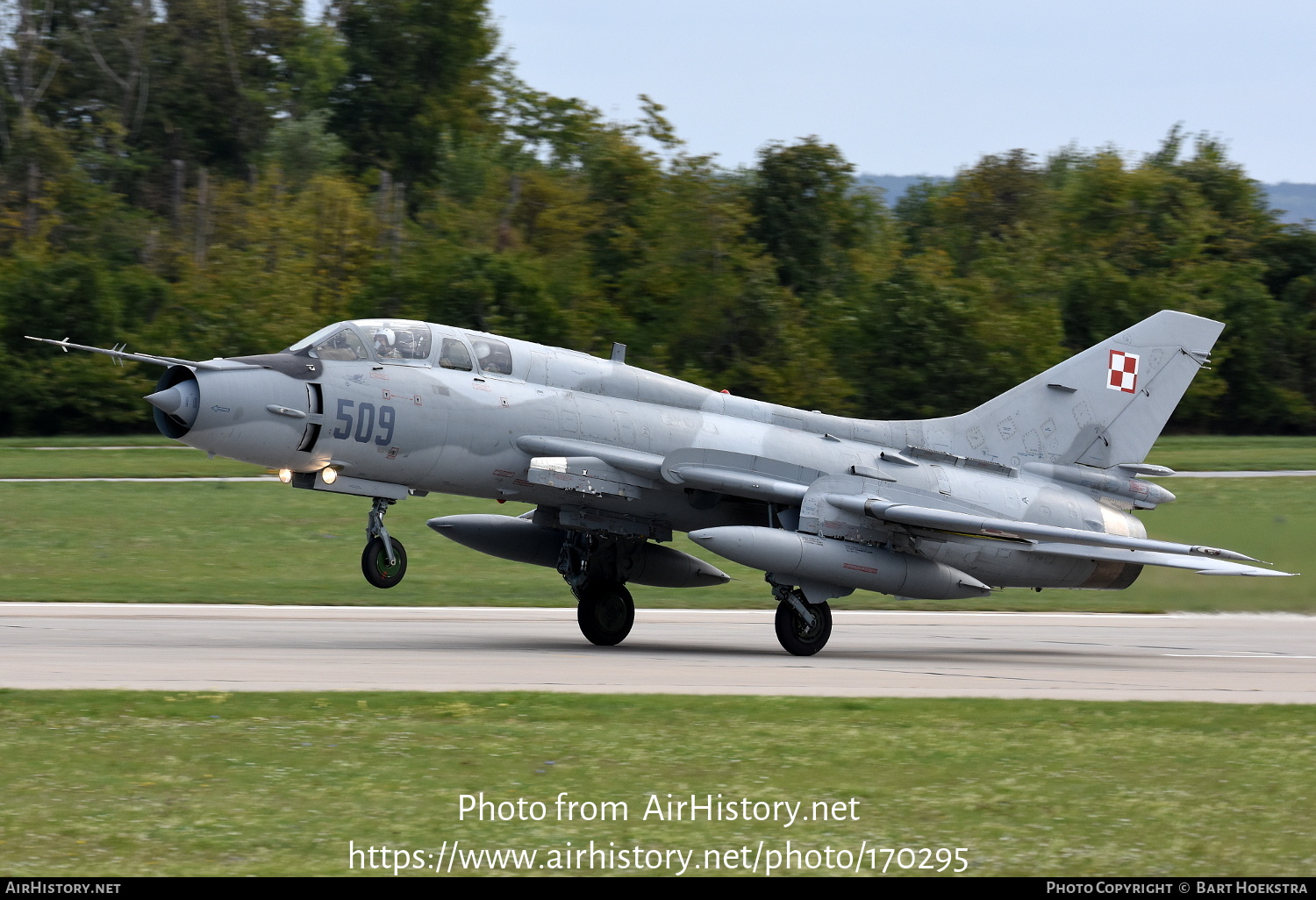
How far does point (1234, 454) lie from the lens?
4488 cm

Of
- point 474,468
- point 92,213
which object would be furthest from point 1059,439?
point 92,213

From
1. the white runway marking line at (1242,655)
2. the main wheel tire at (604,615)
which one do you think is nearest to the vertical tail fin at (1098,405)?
the white runway marking line at (1242,655)

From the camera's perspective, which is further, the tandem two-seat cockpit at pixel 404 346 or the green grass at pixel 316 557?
the green grass at pixel 316 557

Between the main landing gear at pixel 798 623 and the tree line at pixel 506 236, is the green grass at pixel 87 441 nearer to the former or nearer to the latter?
the tree line at pixel 506 236

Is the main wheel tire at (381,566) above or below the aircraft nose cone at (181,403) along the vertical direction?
below

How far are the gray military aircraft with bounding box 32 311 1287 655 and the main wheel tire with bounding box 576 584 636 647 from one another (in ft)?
0.08

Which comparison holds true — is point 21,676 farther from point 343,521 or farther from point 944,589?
point 343,521

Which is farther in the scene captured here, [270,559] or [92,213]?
[92,213]

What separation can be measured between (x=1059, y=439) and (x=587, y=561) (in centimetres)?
633

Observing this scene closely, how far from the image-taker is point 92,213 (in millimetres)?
56906

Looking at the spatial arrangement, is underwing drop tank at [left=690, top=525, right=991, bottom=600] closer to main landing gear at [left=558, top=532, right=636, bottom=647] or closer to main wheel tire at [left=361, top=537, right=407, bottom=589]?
main landing gear at [left=558, top=532, right=636, bottom=647]

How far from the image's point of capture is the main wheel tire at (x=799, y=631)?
16.6 meters

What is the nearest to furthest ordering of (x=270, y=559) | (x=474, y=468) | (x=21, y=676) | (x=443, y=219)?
1. (x=21, y=676)
2. (x=474, y=468)
3. (x=270, y=559)
4. (x=443, y=219)

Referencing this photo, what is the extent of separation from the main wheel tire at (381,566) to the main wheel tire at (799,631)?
4.26m
